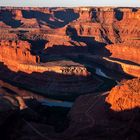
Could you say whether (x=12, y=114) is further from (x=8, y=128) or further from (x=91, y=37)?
(x=91, y=37)

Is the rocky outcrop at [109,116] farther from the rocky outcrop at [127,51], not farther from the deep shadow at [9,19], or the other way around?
the deep shadow at [9,19]

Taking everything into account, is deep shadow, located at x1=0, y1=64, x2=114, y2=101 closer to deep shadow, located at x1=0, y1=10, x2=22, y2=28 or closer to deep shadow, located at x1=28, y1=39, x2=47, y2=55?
deep shadow, located at x1=28, y1=39, x2=47, y2=55

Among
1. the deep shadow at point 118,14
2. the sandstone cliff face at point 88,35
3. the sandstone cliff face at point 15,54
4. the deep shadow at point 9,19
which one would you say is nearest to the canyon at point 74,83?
the sandstone cliff face at point 15,54

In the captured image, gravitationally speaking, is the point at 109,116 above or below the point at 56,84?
above

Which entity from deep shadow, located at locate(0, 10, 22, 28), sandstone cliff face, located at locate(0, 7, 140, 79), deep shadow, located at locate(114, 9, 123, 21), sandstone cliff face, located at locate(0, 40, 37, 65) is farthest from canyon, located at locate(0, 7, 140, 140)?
Result: deep shadow, located at locate(0, 10, 22, 28)

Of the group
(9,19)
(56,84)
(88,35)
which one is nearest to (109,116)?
(56,84)

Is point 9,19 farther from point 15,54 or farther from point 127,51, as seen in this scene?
point 15,54
